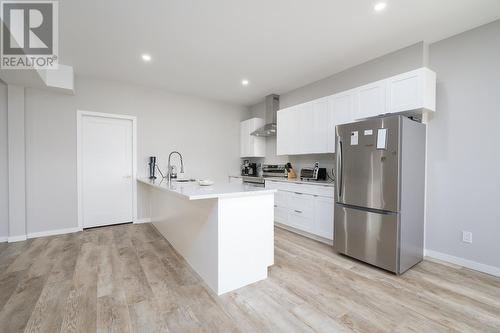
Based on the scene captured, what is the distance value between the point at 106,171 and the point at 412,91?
4798 mm

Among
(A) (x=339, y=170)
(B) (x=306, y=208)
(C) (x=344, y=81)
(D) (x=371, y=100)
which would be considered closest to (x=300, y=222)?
(B) (x=306, y=208)

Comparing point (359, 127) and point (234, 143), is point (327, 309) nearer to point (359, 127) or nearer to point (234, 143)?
point (359, 127)

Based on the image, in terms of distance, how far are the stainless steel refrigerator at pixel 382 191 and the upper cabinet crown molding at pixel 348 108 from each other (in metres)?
0.32

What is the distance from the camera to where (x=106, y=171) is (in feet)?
13.4

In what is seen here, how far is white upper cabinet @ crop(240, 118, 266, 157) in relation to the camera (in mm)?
5211

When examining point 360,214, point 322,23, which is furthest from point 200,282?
point 322,23

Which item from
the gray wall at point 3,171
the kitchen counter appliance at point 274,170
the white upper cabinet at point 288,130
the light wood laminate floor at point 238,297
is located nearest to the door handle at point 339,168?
the light wood laminate floor at point 238,297

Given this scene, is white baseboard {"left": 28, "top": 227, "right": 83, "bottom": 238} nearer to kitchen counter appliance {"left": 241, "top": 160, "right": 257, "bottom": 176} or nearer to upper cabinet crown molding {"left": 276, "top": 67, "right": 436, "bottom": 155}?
kitchen counter appliance {"left": 241, "top": 160, "right": 257, "bottom": 176}

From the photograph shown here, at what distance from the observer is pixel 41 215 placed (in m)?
3.59

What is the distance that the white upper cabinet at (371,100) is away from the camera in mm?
2826

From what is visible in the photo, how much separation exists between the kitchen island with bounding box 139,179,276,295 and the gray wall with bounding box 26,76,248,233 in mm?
2556

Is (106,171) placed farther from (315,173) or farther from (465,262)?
(465,262)

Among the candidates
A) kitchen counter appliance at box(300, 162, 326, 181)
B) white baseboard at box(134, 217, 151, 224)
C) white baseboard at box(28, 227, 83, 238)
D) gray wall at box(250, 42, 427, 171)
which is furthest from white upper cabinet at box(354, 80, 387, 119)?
white baseboard at box(28, 227, 83, 238)

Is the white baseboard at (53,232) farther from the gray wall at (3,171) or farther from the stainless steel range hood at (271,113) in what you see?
the stainless steel range hood at (271,113)
